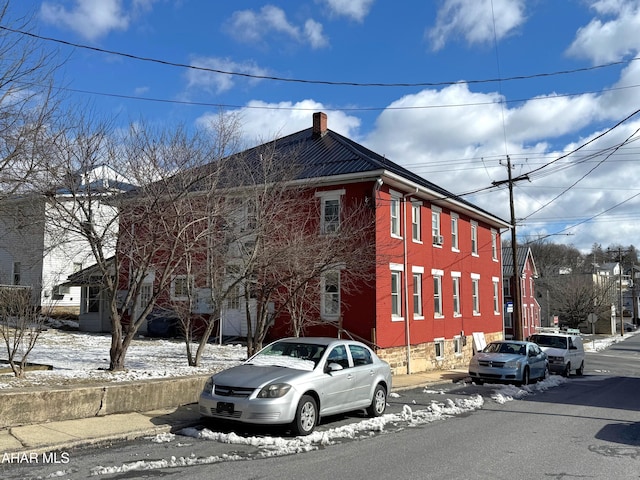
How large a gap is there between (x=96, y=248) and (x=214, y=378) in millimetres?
4706

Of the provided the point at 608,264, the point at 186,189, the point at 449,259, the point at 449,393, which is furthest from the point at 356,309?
the point at 608,264

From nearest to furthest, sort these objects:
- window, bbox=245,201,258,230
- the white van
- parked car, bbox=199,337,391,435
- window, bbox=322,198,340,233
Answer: parked car, bbox=199,337,391,435 → window, bbox=245,201,258,230 → window, bbox=322,198,340,233 → the white van

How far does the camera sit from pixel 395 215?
71.0ft

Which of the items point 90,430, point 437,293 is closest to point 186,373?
point 90,430

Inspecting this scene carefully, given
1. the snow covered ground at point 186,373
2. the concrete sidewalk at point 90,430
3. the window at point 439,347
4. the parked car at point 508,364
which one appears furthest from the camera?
the window at point 439,347

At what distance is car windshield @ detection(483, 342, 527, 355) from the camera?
63.1ft

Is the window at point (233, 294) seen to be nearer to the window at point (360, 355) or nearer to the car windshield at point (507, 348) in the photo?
the window at point (360, 355)

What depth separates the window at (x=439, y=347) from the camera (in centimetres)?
2434

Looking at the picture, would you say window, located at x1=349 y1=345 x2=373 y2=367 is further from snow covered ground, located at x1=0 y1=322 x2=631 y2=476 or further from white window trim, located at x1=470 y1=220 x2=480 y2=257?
white window trim, located at x1=470 y1=220 x2=480 y2=257

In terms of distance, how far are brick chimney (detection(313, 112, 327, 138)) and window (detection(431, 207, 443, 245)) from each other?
598 cm

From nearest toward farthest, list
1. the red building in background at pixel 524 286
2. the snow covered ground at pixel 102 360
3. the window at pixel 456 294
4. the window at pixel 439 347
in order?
1. the snow covered ground at pixel 102 360
2. the window at pixel 439 347
3. the window at pixel 456 294
4. the red building in background at pixel 524 286

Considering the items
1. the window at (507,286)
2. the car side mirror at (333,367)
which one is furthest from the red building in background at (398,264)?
the window at (507,286)

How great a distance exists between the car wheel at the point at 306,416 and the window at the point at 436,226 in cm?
1680

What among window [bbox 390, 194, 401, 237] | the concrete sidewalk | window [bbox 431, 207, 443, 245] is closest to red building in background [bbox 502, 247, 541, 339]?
window [bbox 431, 207, 443, 245]
